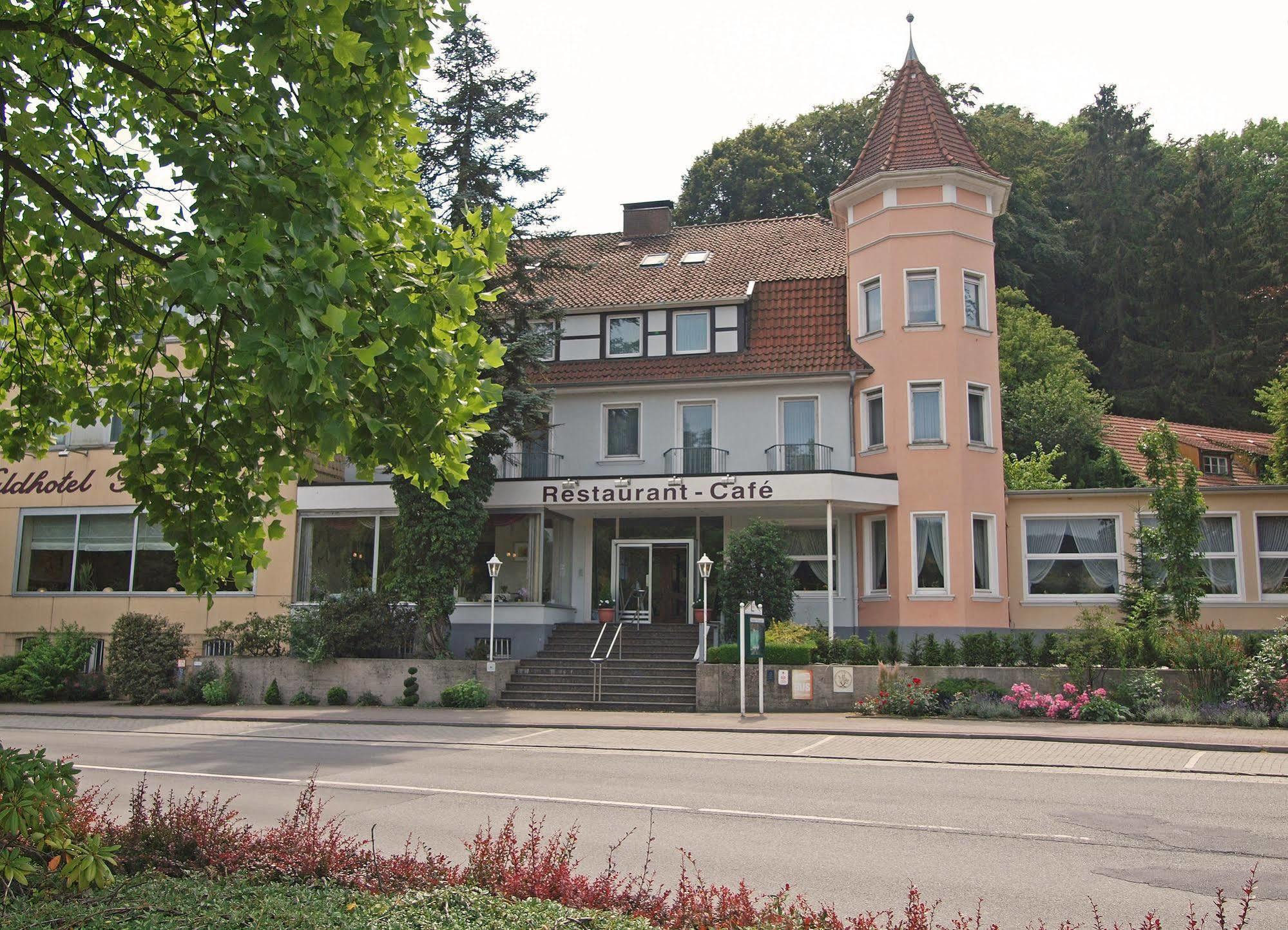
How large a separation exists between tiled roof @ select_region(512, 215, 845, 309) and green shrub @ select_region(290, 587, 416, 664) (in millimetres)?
8759

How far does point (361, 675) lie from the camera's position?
24719 millimetres

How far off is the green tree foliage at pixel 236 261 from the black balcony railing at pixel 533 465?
21535 millimetres

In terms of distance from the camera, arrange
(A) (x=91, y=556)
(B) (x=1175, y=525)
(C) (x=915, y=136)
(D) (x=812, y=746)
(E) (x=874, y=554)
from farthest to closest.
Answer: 1. (A) (x=91, y=556)
2. (C) (x=915, y=136)
3. (E) (x=874, y=554)
4. (B) (x=1175, y=525)
5. (D) (x=812, y=746)

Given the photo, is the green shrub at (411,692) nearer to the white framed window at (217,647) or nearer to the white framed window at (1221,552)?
the white framed window at (217,647)

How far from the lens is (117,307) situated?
25.3ft

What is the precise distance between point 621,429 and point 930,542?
29.1ft

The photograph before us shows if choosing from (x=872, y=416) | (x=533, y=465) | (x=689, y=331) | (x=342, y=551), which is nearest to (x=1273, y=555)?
(x=872, y=416)

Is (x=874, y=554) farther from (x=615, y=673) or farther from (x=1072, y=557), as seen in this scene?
(x=615, y=673)

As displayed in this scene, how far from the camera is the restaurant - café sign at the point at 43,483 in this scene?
30875 millimetres

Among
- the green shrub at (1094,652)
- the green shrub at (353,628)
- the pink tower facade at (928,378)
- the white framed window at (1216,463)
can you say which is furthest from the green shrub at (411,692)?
the white framed window at (1216,463)

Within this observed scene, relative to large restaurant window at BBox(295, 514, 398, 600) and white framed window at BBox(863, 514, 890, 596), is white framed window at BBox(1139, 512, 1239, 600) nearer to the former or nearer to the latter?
white framed window at BBox(863, 514, 890, 596)

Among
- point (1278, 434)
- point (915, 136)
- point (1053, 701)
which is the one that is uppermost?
point (915, 136)

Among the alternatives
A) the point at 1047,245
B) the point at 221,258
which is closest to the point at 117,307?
the point at 221,258

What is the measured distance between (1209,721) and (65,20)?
18736 millimetres
